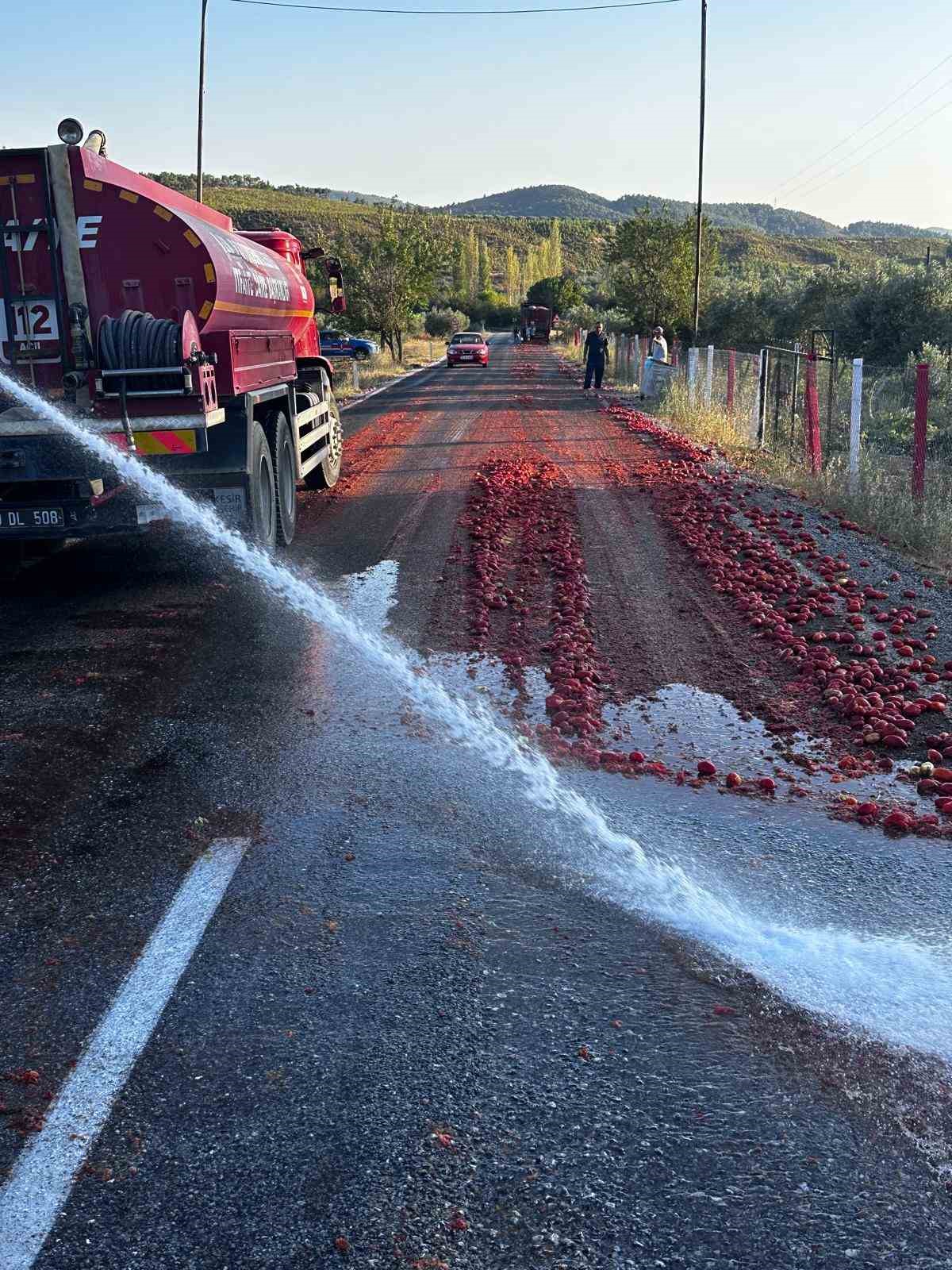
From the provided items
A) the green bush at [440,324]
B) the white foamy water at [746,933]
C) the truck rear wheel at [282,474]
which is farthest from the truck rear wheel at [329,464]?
the green bush at [440,324]

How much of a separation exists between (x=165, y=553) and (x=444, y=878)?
279 inches

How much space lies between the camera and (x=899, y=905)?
4398 millimetres

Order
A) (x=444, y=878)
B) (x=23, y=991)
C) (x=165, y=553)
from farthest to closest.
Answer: (x=165, y=553)
(x=444, y=878)
(x=23, y=991)

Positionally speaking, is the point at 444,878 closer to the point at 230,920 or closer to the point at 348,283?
the point at 230,920

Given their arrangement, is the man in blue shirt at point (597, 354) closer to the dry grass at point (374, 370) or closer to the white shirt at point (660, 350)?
the white shirt at point (660, 350)

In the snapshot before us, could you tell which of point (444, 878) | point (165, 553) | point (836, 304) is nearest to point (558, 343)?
point (836, 304)

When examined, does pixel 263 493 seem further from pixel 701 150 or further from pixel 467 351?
pixel 467 351

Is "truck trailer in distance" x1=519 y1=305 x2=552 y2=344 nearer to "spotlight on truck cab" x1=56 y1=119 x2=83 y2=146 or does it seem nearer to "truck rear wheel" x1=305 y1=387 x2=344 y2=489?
"truck rear wheel" x1=305 y1=387 x2=344 y2=489

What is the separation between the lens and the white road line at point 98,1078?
2787 millimetres

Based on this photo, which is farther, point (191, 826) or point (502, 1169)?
point (191, 826)

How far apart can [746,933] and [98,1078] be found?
221cm

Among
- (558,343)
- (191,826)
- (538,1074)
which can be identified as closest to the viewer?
(538,1074)

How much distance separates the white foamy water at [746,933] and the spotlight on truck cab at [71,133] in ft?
17.1

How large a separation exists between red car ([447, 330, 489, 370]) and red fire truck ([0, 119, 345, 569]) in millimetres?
46461
